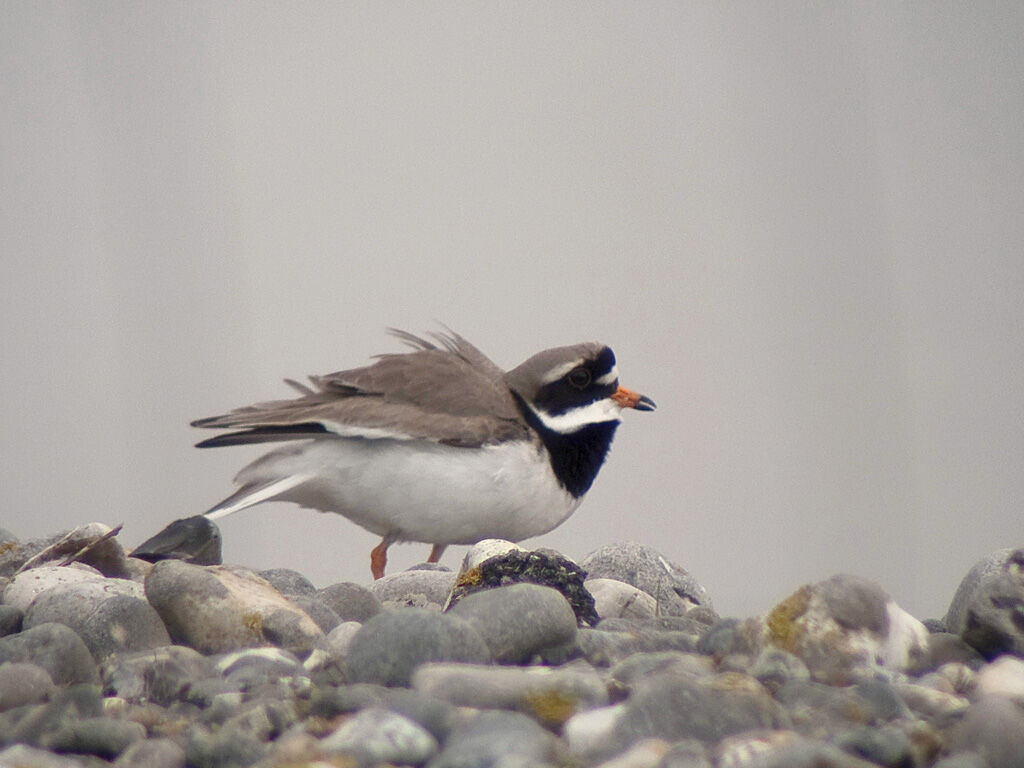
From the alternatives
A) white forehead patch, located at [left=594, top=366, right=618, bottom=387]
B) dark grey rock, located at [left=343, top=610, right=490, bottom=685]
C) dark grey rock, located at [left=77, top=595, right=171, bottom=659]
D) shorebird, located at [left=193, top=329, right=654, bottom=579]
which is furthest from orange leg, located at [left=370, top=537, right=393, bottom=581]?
dark grey rock, located at [left=343, top=610, right=490, bottom=685]

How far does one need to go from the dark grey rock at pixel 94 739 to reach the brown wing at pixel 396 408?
91.8 inches

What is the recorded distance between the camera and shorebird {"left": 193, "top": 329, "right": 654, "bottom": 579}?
4.32m

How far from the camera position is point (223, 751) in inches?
74.9

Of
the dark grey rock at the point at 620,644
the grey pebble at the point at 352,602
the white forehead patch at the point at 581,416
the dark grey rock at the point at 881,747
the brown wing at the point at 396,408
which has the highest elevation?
the brown wing at the point at 396,408

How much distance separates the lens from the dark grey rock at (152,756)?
1.89 m

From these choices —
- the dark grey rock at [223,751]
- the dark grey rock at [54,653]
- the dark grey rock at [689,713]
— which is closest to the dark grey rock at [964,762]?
the dark grey rock at [689,713]

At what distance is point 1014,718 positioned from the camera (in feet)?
6.02

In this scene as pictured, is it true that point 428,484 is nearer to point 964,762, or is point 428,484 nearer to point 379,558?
point 379,558

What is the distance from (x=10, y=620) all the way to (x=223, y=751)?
147 cm

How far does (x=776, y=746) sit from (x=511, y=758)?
0.45 meters

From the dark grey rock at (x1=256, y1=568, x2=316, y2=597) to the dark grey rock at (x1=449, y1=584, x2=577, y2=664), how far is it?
1.43m

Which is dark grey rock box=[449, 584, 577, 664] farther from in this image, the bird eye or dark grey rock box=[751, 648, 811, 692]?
the bird eye

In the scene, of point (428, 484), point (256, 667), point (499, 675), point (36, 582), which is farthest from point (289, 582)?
point (499, 675)

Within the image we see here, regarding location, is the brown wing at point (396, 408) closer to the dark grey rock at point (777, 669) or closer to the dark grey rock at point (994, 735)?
the dark grey rock at point (777, 669)
